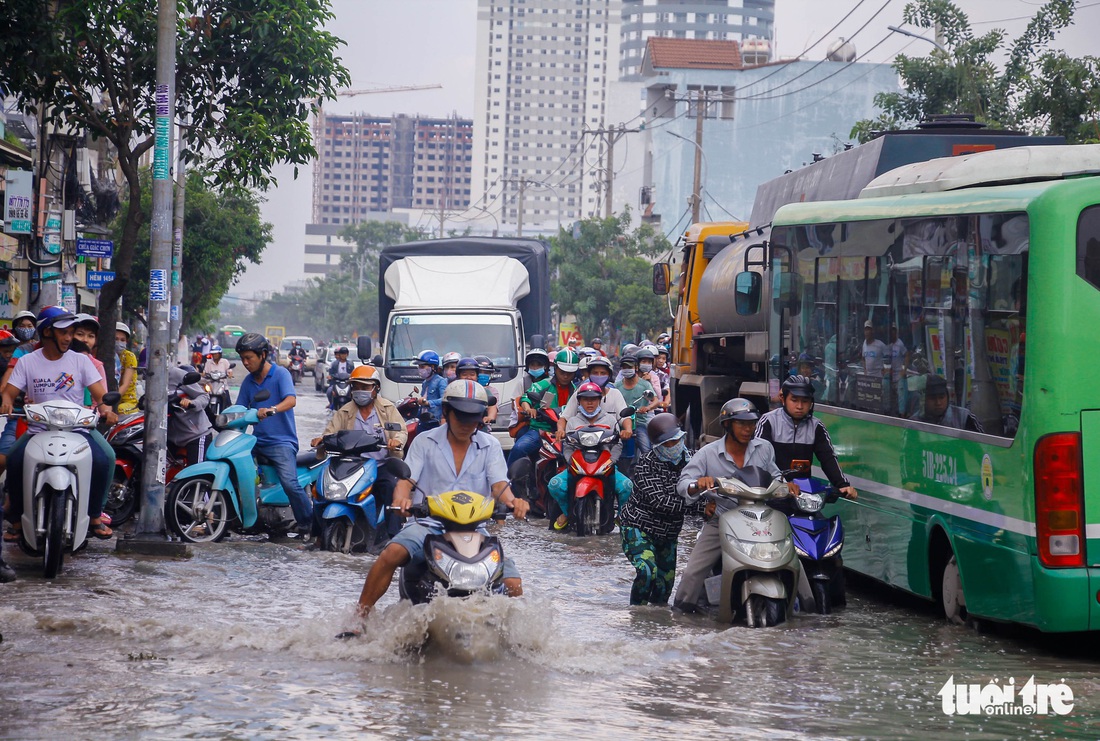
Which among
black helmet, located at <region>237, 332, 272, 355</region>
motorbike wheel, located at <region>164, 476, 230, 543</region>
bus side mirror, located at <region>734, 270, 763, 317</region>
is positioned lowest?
motorbike wheel, located at <region>164, 476, 230, 543</region>

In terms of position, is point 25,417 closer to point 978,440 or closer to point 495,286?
point 978,440

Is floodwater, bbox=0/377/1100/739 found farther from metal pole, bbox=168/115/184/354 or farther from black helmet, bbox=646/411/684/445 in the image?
metal pole, bbox=168/115/184/354

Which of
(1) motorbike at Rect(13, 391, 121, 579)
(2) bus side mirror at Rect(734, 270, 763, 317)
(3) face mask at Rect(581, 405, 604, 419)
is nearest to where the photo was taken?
(1) motorbike at Rect(13, 391, 121, 579)

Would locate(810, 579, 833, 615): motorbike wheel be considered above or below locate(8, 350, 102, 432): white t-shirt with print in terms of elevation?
below

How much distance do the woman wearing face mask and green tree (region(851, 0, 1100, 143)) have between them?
41.4ft

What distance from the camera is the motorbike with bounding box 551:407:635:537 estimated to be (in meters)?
12.6

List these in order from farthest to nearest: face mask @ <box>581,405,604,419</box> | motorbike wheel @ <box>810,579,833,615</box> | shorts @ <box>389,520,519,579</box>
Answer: face mask @ <box>581,405,604,419</box>, motorbike wheel @ <box>810,579,833,615</box>, shorts @ <box>389,520,519,579</box>

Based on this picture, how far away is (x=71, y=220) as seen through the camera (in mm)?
29594

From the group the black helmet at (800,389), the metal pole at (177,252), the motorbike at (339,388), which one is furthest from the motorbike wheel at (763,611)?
the metal pole at (177,252)

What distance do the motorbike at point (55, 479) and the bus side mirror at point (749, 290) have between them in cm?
697

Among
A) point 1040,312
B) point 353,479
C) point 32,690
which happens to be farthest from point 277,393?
point 1040,312

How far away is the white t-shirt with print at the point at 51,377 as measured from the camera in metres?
9.58

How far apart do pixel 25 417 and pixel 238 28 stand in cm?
804

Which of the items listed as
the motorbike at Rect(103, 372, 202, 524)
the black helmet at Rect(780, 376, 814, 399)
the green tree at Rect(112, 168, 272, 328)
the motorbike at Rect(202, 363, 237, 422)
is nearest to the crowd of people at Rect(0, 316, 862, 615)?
the black helmet at Rect(780, 376, 814, 399)
